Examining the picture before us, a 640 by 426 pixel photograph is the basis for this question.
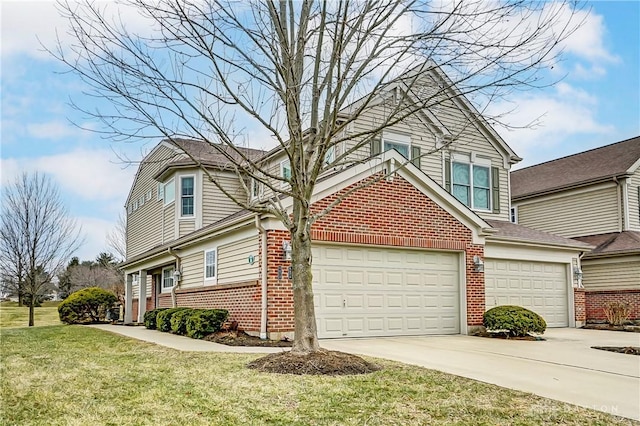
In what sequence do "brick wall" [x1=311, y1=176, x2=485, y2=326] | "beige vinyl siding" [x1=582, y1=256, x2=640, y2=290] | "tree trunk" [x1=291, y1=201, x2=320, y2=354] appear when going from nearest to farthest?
"tree trunk" [x1=291, y1=201, x2=320, y2=354] < "brick wall" [x1=311, y1=176, x2=485, y2=326] < "beige vinyl siding" [x1=582, y1=256, x2=640, y2=290]

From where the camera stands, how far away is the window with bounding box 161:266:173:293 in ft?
66.4

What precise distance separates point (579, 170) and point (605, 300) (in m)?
6.26

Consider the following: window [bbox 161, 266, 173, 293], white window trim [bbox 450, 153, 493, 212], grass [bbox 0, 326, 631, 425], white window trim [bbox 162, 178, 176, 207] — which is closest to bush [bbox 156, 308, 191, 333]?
window [bbox 161, 266, 173, 293]

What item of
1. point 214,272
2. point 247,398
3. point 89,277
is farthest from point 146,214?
point 89,277

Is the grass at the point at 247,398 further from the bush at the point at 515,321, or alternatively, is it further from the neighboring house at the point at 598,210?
the neighboring house at the point at 598,210

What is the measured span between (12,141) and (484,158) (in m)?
15.2

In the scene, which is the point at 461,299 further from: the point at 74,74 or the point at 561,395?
the point at 74,74

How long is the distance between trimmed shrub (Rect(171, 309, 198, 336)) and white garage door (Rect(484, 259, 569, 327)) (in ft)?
28.1

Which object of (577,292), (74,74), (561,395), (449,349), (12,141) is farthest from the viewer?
(577,292)

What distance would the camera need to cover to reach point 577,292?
18688mm

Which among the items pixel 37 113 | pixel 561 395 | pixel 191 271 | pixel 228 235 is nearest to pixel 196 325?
pixel 228 235

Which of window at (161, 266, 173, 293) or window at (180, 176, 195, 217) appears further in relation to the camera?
window at (180, 176, 195, 217)

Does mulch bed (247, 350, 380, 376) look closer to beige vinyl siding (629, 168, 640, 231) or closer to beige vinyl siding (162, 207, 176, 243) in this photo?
beige vinyl siding (162, 207, 176, 243)

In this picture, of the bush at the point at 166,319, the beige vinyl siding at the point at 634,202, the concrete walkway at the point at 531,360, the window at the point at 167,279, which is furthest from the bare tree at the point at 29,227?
the beige vinyl siding at the point at 634,202
